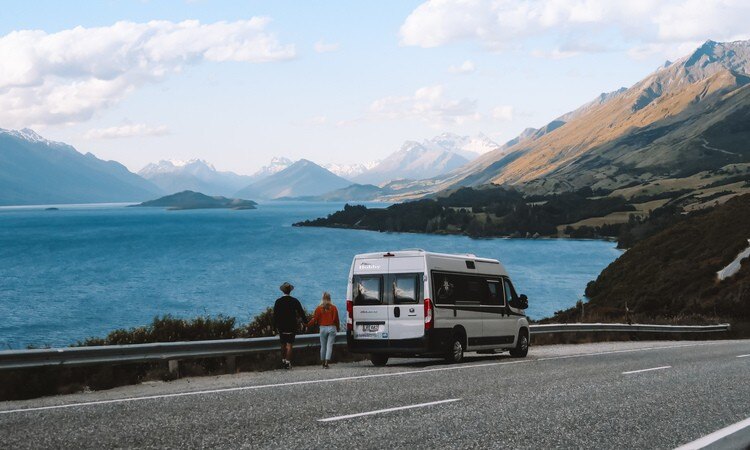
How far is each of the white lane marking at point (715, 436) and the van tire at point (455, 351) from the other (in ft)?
32.6

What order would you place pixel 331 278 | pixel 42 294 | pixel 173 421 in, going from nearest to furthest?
1. pixel 173 421
2. pixel 42 294
3. pixel 331 278

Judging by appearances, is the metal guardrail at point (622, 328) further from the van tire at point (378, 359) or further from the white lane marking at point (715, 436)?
the white lane marking at point (715, 436)

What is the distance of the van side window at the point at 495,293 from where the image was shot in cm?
2128

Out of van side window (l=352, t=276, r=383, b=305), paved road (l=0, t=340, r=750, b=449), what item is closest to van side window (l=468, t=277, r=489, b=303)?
van side window (l=352, t=276, r=383, b=305)

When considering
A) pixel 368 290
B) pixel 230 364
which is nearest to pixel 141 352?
pixel 230 364

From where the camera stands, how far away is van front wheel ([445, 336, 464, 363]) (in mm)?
19047

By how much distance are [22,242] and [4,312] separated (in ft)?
375

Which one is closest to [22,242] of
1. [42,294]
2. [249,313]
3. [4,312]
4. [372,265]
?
[42,294]

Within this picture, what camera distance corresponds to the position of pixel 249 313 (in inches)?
3164

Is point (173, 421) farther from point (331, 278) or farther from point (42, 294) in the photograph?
point (331, 278)

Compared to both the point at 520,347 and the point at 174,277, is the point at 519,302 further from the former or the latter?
the point at 174,277

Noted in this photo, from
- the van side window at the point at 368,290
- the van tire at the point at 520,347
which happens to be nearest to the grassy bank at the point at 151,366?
the van side window at the point at 368,290

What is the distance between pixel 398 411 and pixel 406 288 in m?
8.87

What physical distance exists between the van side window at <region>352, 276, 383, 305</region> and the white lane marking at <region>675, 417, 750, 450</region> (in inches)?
416
